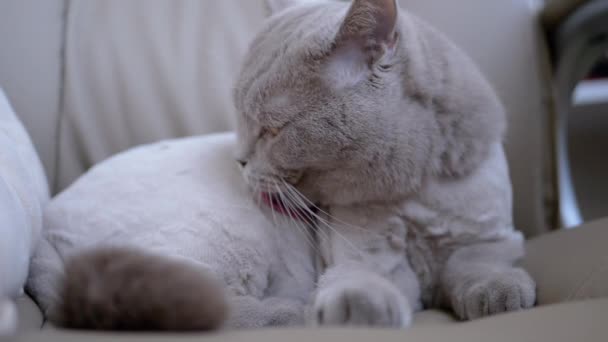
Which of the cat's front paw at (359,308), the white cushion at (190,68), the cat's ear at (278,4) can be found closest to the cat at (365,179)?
the cat's front paw at (359,308)

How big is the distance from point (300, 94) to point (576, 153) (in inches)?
56.8

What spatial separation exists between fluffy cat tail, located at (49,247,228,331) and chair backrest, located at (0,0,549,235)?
0.98m

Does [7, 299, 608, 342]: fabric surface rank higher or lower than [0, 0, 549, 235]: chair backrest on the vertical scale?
lower

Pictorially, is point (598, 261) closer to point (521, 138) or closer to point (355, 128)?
point (355, 128)

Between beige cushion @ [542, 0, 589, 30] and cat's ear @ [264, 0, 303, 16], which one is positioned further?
beige cushion @ [542, 0, 589, 30]

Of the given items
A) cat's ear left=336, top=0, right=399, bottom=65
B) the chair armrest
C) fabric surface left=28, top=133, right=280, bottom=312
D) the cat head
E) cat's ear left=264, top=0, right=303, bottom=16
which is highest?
cat's ear left=264, top=0, right=303, bottom=16

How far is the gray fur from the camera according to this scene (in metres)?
0.90

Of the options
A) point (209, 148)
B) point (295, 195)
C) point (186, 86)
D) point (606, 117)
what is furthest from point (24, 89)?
point (606, 117)

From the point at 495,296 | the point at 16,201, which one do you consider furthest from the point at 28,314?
the point at 495,296

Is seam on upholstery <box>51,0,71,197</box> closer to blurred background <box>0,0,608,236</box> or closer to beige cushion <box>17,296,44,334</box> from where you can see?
blurred background <box>0,0,608,236</box>

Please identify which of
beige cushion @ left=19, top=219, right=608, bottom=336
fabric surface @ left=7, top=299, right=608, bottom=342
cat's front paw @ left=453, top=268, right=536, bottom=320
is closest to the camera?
fabric surface @ left=7, top=299, right=608, bottom=342

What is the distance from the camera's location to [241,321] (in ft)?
2.78

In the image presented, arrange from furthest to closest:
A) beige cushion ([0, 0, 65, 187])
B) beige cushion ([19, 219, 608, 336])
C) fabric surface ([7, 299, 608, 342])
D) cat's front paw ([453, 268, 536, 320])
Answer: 1. beige cushion ([0, 0, 65, 187])
2. cat's front paw ([453, 268, 536, 320])
3. beige cushion ([19, 219, 608, 336])
4. fabric surface ([7, 299, 608, 342])

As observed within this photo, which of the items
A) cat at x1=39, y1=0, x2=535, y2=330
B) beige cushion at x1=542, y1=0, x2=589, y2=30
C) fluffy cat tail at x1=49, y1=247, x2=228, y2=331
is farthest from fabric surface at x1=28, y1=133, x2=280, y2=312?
beige cushion at x1=542, y1=0, x2=589, y2=30
